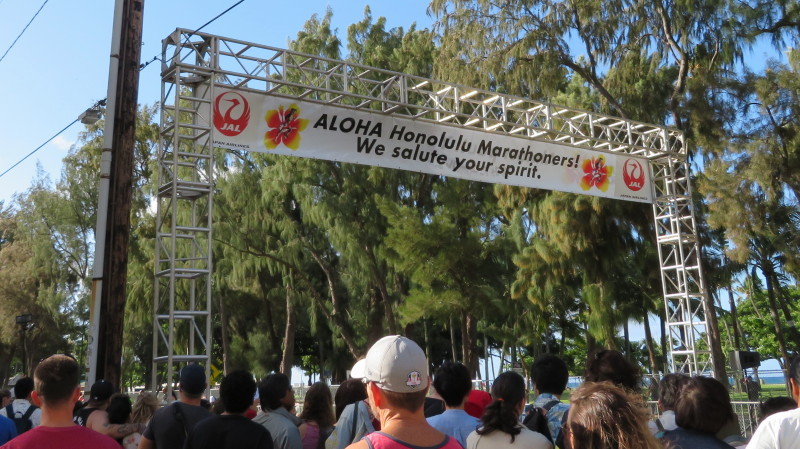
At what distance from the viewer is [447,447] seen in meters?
2.55

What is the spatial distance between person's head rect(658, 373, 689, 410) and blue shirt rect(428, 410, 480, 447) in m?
0.98

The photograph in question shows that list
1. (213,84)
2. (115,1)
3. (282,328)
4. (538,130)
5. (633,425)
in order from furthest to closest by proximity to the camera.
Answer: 1. (282,328)
2. (538,130)
3. (213,84)
4. (115,1)
5. (633,425)

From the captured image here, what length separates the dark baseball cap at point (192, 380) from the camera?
472 centimetres

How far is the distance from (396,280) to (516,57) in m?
12.5

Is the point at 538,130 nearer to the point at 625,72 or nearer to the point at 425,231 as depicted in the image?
the point at 625,72

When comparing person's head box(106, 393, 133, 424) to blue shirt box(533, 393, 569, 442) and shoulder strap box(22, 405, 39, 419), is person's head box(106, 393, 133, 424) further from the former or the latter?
blue shirt box(533, 393, 569, 442)

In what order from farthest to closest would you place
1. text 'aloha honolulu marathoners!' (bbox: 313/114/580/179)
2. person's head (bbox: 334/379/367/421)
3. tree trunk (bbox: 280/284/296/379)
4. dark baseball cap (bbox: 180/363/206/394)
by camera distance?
tree trunk (bbox: 280/284/296/379)
text 'aloha honolulu marathoners!' (bbox: 313/114/580/179)
person's head (bbox: 334/379/367/421)
dark baseball cap (bbox: 180/363/206/394)

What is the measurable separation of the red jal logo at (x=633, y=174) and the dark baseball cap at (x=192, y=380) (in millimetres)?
13190

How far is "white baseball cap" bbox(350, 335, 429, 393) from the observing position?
253 centimetres

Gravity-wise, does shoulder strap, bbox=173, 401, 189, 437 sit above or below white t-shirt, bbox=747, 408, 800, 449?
above

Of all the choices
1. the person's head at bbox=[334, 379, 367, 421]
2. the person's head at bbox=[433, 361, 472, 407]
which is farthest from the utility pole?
the person's head at bbox=[433, 361, 472, 407]

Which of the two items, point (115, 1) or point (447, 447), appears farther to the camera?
point (115, 1)

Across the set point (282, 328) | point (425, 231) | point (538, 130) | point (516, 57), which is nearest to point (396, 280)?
point (425, 231)

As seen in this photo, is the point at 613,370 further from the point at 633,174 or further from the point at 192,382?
the point at 633,174
